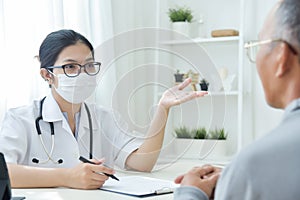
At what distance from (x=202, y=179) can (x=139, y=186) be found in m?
0.41

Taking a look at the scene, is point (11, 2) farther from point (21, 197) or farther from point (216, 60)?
point (216, 60)

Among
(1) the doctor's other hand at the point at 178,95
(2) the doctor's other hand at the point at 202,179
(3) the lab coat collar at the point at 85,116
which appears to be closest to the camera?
(2) the doctor's other hand at the point at 202,179

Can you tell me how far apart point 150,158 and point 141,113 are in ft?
0.56

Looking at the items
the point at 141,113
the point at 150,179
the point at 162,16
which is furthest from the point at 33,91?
the point at 162,16

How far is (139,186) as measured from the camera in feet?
4.86

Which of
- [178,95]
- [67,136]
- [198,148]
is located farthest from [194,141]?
[67,136]

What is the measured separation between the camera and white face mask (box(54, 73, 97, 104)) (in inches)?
68.6

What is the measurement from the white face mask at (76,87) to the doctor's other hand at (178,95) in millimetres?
255

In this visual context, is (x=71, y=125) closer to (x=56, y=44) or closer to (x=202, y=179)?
(x=56, y=44)

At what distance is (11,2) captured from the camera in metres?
2.17

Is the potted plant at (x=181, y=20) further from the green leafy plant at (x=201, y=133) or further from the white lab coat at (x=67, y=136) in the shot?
the white lab coat at (x=67, y=136)

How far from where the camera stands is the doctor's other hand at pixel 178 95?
1.65 meters

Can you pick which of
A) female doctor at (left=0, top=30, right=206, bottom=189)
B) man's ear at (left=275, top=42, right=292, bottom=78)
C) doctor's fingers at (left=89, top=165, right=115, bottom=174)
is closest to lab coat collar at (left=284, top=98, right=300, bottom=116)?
man's ear at (left=275, top=42, right=292, bottom=78)

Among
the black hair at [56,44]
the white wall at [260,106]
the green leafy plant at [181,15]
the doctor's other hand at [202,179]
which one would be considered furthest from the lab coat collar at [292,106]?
the green leafy plant at [181,15]
